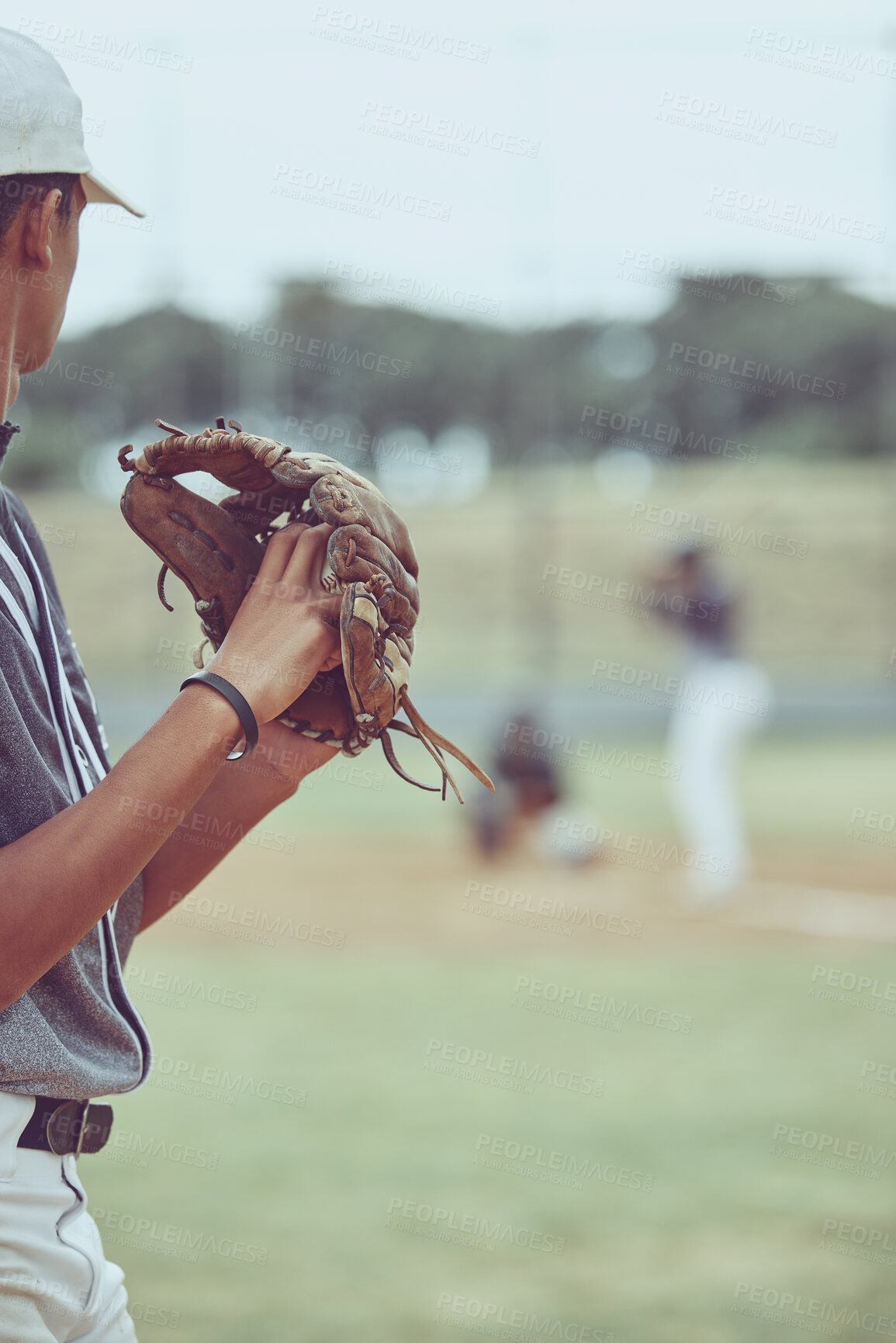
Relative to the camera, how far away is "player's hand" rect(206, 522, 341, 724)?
1246mm

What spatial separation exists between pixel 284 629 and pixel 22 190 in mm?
505

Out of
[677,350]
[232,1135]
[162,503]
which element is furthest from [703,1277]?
[677,350]

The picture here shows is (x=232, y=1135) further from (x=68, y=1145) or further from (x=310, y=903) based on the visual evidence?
(x=310, y=903)

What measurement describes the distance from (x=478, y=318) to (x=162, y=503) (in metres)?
18.6

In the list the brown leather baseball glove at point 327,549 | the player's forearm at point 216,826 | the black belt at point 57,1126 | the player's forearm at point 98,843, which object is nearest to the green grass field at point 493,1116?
the player's forearm at point 216,826

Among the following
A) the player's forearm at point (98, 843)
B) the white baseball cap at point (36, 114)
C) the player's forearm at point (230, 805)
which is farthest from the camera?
the player's forearm at point (230, 805)

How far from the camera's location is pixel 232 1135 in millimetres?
4199

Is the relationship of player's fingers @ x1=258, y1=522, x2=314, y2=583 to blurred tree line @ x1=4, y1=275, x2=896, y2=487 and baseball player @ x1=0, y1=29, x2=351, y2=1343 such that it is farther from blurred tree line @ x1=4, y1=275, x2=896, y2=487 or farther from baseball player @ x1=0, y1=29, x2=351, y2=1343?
blurred tree line @ x1=4, y1=275, x2=896, y2=487

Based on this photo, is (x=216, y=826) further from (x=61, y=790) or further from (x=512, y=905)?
(x=512, y=905)

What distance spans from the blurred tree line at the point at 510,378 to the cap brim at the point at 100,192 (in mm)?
15580

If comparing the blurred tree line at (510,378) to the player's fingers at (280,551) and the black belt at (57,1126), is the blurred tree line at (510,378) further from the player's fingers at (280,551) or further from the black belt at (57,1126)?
the black belt at (57,1126)

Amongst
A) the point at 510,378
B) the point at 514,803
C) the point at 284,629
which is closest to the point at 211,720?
the point at 284,629

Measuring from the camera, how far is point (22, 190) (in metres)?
1.25

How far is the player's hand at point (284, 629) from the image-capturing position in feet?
4.09
